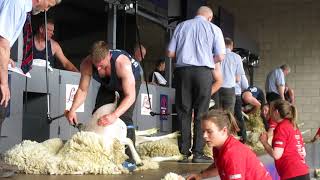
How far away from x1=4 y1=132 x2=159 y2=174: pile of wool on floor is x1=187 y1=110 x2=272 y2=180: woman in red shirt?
1.29 metres

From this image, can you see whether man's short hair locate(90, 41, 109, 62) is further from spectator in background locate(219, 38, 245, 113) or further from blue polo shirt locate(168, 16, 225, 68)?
spectator in background locate(219, 38, 245, 113)

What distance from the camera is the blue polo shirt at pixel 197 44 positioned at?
5539mm

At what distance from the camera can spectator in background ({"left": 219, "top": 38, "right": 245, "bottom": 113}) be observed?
25.1ft

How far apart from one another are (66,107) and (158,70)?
421cm

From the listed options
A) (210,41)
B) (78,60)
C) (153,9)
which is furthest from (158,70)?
(210,41)

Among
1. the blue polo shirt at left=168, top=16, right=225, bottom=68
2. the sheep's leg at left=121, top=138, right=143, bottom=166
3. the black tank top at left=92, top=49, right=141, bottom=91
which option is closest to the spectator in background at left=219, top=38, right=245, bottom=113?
the blue polo shirt at left=168, top=16, right=225, bottom=68

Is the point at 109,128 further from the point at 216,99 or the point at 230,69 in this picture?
the point at 230,69

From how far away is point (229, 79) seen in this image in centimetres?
789

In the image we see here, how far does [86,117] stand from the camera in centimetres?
677

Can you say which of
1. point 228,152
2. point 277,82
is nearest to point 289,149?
point 228,152

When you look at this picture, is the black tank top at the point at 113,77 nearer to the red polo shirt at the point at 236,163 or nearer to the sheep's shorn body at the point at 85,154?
the sheep's shorn body at the point at 85,154

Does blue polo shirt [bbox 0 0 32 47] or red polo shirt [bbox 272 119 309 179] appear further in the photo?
red polo shirt [bbox 272 119 309 179]

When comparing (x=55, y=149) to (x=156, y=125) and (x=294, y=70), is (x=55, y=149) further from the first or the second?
(x=294, y=70)

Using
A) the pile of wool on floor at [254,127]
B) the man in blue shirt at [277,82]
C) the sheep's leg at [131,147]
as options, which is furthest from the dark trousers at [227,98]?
the man in blue shirt at [277,82]
